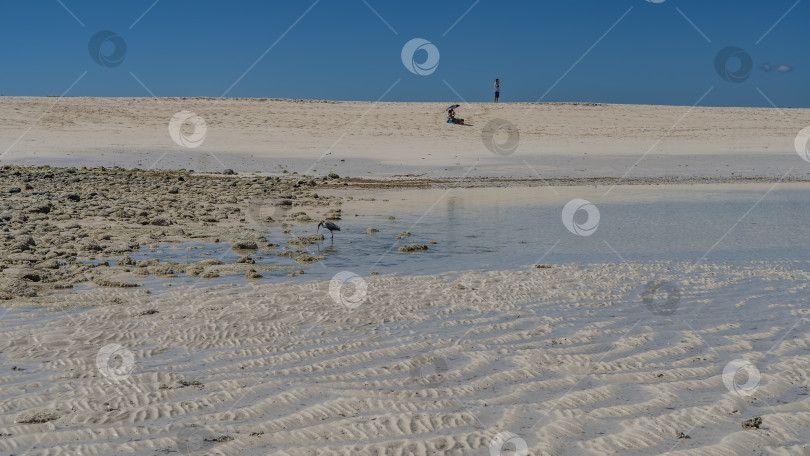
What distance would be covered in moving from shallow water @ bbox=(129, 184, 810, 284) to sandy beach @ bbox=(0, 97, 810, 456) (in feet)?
0.34

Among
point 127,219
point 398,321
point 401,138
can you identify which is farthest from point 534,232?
point 401,138

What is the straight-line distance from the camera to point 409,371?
671 centimetres

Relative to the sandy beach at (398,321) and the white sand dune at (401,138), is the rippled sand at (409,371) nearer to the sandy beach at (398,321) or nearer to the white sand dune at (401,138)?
the sandy beach at (398,321)

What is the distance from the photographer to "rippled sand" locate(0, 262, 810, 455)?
5.26 m

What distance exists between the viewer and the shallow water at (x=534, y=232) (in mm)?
12422

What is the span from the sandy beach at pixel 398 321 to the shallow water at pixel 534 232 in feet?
0.34

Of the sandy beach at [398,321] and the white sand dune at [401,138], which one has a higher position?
the white sand dune at [401,138]

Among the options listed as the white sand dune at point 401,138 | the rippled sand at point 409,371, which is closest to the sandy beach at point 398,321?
the rippled sand at point 409,371

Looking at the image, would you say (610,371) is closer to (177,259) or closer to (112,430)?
(112,430)

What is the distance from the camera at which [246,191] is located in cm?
2327

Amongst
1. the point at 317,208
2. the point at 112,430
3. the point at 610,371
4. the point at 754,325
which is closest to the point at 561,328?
the point at 610,371

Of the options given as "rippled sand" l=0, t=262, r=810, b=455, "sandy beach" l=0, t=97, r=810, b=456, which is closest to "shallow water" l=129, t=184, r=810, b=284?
"sandy beach" l=0, t=97, r=810, b=456

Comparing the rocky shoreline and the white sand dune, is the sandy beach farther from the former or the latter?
the white sand dune

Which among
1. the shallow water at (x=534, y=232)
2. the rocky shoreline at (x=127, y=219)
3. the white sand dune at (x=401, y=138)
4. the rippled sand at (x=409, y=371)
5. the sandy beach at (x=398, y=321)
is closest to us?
the rippled sand at (x=409, y=371)
